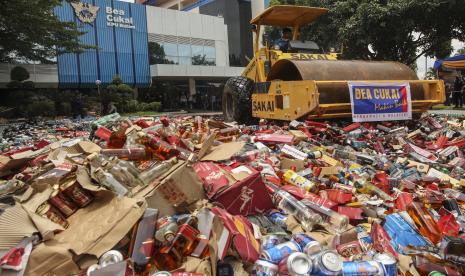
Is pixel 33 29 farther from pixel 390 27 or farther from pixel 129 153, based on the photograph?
pixel 129 153

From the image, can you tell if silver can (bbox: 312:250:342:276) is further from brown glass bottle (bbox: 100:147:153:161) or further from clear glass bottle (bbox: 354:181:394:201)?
brown glass bottle (bbox: 100:147:153:161)

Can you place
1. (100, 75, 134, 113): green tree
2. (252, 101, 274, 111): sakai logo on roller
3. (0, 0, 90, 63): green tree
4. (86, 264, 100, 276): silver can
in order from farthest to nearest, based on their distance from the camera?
(100, 75, 134, 113): green tree → (0, 0, 90, 63): green tree → (252, 101, 274, 111): sakai logo on roller → (86, 264, 100, 276): silver can

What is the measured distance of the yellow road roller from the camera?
668cm

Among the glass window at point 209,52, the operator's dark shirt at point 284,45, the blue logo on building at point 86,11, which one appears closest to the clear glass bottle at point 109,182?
the operator's dark shirt at point 284,45

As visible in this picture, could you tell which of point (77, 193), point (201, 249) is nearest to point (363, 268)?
point (201, 249)

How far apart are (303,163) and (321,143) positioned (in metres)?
1.48

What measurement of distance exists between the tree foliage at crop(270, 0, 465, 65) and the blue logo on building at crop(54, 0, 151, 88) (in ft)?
46.1

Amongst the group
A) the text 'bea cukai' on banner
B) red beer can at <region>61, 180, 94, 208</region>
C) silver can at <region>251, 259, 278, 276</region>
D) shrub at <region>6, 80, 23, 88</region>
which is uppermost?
shrub at <region>6, 80, 23, 88</region>

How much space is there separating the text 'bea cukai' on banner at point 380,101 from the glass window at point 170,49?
82.7 feet

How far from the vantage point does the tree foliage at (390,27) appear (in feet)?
50.7

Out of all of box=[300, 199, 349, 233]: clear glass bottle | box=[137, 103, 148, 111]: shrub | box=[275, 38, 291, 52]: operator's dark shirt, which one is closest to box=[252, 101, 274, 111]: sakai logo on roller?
box=[275, 38, 291, 52]: operator's dark shirt

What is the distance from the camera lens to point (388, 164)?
479cm

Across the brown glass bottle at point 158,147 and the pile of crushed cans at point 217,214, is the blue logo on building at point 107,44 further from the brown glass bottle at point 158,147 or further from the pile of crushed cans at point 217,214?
the pile of crushed cans at point 217,214

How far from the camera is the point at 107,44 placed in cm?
2764
